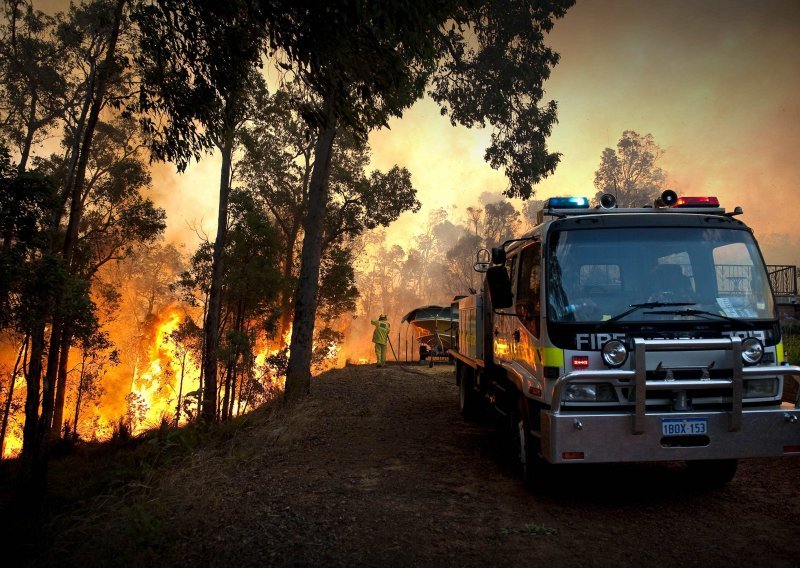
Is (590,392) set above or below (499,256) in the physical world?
below

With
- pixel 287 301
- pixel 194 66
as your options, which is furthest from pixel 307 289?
pixel 287 301

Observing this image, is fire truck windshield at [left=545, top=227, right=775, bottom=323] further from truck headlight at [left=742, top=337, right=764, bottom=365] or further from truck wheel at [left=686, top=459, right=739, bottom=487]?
truck wheel at [left=686, top=459, right=739, bottom=487]

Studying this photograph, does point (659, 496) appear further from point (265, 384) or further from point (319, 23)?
point (265, 384)

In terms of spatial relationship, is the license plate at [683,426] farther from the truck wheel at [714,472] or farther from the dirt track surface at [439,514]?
the truck wheel at [714,472]

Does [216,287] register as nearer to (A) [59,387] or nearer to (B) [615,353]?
(A) [59,387]

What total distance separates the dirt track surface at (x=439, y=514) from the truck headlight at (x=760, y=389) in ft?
3.54

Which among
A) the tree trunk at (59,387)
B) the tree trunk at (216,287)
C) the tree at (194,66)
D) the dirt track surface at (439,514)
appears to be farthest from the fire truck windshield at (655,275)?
the tree trunk at (59,387)

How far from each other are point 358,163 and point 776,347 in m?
23.9

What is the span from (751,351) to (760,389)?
0.34m

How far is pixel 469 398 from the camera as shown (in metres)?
9.64

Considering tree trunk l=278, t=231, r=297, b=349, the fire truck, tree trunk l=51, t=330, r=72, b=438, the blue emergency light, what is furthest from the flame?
the fire truck

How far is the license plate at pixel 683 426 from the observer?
4.50 m

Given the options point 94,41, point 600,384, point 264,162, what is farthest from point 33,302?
point 264,162

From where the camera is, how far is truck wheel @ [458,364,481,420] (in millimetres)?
9492
